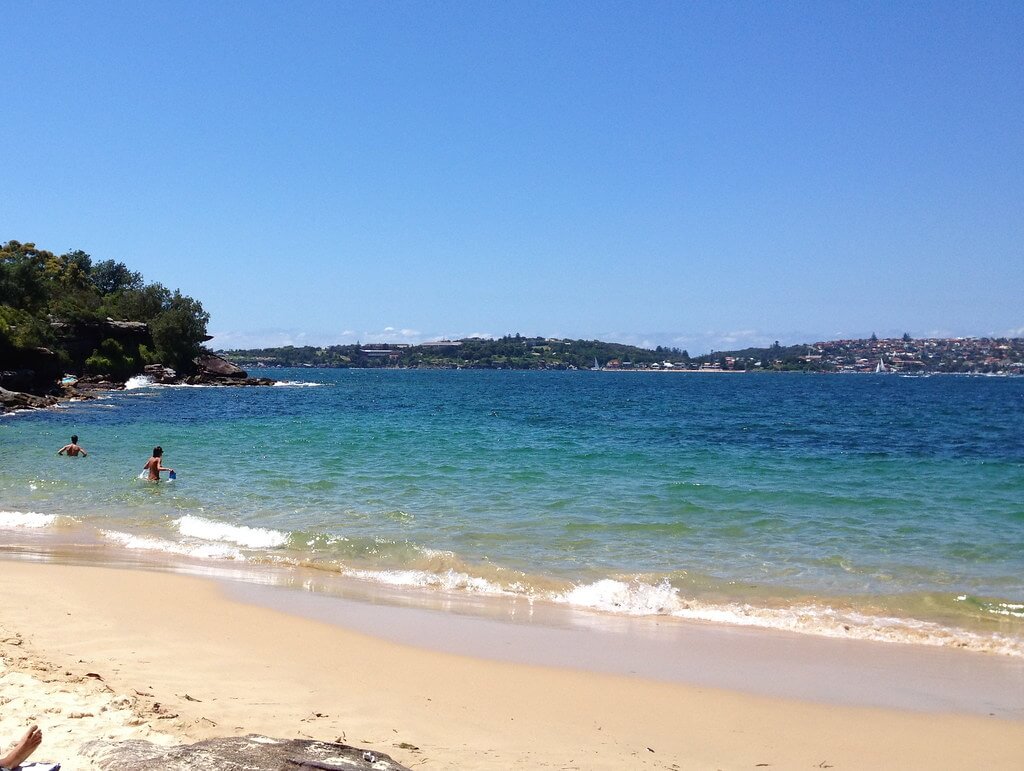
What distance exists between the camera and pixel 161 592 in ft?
33.0

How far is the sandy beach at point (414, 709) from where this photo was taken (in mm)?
5621

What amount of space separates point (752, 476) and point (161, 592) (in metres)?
16.1

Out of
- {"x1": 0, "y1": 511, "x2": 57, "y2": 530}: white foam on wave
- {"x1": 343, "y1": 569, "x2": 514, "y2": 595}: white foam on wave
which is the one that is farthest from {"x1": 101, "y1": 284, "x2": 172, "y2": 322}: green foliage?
{"x1": 343, "y1": 569, "x2": 514, "y2": 595}: white foam on wave

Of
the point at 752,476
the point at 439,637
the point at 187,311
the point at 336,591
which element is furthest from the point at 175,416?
the point at 187,311

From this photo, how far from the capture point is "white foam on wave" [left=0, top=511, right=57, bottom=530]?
14548mm

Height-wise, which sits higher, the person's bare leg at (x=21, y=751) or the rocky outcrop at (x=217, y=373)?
the rocky outcrop at (x=217, y=373)

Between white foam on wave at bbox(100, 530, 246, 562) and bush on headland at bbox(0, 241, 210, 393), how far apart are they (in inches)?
1571

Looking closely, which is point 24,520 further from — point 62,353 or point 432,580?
point 62,353

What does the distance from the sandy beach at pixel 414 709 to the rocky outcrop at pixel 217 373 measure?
7816 centimetres

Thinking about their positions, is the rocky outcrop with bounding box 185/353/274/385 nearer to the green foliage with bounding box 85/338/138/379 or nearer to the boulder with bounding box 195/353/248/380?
the boulder with bounding box 195/353/248/380

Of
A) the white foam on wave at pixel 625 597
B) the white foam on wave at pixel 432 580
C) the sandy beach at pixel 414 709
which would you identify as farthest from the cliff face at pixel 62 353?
the white foam on wave at pixel 625 597

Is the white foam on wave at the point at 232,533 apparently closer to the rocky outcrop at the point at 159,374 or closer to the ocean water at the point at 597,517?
the ocean water at the point at 597,517

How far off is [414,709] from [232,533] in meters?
8.84

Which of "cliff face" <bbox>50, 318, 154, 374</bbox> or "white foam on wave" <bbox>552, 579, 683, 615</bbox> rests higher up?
"cliff face" <bbox>50, 318, 154, 374</bbox>
